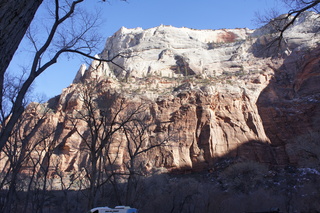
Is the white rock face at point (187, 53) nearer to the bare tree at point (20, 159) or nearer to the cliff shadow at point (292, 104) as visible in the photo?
the cliff shadow at point (292, 104)

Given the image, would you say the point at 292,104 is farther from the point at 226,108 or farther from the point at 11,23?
the point at 11,23

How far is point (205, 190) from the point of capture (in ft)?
111

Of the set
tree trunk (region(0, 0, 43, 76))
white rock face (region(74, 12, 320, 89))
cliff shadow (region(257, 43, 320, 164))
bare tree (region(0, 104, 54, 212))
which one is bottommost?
tree trunk (region(0, 0, 43, 76))

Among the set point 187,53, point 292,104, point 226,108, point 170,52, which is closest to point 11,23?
point 226,108

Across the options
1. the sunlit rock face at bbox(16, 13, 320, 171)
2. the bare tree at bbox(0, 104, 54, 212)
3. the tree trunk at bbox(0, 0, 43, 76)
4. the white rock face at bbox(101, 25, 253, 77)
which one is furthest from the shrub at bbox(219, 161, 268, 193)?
the tree trunk at bbox(0, 0, 43, 76)

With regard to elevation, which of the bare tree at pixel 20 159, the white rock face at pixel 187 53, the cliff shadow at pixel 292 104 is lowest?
the bare tree at pixel 20 159

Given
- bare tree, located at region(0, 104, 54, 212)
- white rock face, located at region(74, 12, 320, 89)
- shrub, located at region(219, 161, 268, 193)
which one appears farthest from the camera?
white rock face, located at region(74, 12, 320, 89)

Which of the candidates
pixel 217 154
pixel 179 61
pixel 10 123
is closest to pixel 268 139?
pixel 217 154

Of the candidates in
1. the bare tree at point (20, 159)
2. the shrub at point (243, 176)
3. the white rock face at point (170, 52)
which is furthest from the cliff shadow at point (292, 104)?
the bare tree at point (20, 159)

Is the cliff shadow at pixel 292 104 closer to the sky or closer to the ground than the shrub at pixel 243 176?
closer to the sky

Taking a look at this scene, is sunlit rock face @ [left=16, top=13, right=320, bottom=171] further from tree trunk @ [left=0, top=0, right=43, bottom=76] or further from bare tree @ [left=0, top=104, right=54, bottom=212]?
tree trunk @ [left=0, top=0, right=43, bottom=76]

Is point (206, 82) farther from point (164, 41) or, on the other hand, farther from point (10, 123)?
point (10, 123)

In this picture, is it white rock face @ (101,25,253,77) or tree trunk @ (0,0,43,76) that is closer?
tree trunk @ (0,0,43,76)

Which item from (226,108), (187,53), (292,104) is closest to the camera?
(292,104)
